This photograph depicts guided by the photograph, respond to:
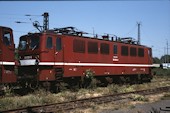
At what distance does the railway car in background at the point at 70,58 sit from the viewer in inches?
648

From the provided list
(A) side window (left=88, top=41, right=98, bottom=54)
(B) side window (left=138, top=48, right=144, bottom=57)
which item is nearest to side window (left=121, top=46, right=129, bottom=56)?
(B) side window (left=138, top=48, right=144, bottom=57)

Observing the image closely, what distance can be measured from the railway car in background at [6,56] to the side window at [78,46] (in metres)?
4.78

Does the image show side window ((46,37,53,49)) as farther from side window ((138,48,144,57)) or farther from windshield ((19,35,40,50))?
side window ((138,48,144,57))

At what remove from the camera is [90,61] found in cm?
1994

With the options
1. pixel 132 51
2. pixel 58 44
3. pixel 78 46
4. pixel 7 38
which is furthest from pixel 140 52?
pixel 7 38

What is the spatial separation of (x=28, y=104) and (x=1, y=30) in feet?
13.7

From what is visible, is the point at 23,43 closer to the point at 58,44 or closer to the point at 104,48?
the point at 58,44

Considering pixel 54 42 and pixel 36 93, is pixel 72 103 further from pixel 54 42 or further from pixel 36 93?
pixel 54 42

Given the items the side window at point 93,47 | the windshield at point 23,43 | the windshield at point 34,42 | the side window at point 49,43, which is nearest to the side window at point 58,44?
the side window at point 49,43

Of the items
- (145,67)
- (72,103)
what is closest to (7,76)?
(72,103)

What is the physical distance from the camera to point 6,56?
14352 mm

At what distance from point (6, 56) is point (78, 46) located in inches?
227

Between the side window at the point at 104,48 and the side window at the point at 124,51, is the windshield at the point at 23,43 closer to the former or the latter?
the side window at the point at 104,48

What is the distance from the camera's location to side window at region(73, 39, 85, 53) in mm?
18641
